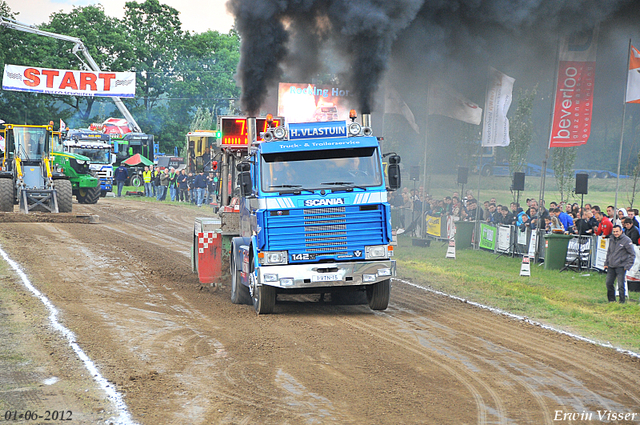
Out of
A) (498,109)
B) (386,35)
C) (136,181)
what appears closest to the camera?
(386,35)

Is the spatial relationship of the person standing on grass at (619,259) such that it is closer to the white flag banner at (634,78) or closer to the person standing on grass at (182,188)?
the white flag banner at (634,78)

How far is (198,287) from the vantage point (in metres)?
14.5

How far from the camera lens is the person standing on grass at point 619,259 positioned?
13.5 m

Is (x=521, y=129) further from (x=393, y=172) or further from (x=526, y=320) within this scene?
(x=393, y=172)

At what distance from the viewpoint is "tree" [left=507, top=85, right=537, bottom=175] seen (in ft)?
111

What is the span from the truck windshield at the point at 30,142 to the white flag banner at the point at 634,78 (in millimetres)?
20262

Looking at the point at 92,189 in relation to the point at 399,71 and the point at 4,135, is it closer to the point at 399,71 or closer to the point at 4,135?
the point at 4,135

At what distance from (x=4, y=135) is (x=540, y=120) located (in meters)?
34.1

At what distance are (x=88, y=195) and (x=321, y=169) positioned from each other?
24763 mm

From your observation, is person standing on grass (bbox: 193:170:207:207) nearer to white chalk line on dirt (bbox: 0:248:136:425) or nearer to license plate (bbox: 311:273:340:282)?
white chalk line on dirt (bbox: 0:248:136:425)

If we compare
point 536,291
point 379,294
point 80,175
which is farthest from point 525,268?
point 80,175

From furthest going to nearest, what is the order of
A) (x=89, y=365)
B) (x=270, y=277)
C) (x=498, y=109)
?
(x=498, y=109)
(x=270, y=277)
(x=89, y=365)

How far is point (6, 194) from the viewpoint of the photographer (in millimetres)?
25281

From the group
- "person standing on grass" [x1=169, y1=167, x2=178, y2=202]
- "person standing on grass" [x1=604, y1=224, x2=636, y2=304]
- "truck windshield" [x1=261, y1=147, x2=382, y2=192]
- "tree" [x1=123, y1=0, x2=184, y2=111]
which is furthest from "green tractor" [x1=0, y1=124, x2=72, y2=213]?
"tree" [x1=123, y1=0, x2=184, y2=111]
